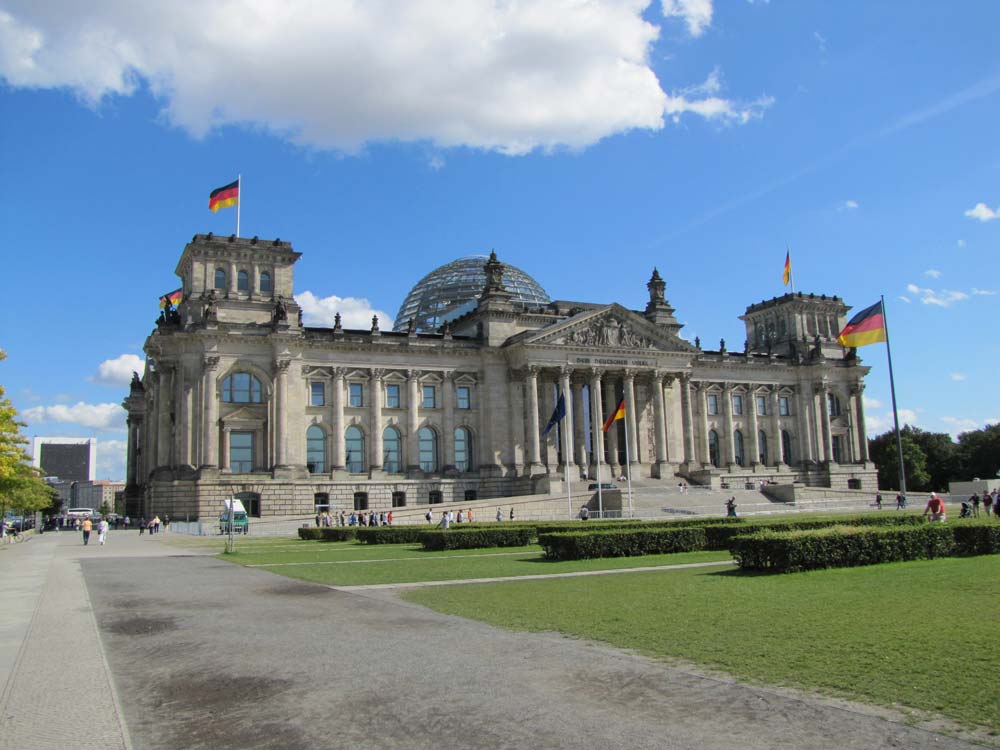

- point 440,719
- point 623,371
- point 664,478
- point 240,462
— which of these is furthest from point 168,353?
point 440,719

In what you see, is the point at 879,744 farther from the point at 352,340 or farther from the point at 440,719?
the point at 352,340

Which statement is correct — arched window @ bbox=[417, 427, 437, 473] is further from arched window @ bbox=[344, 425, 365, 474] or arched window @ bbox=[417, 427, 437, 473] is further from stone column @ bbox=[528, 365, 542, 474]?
stone column @ bbox=[528, 365, 542, 474]

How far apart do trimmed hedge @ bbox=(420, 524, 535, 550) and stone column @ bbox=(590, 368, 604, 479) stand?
40312 millimetres

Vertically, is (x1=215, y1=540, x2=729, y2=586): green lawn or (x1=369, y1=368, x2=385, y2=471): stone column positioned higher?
(x1=369, y1=368, x2=385, y2=471): stone column

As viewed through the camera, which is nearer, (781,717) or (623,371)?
(781,717)

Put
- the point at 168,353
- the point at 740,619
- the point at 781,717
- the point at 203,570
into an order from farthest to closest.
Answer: the point at 168,353, the point at 203,570, the point at 740,619, the point at 781,717

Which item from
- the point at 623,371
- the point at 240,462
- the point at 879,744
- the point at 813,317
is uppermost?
the point at 813,317

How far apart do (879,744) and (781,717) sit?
4.03 feet

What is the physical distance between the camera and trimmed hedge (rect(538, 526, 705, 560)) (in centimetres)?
3095

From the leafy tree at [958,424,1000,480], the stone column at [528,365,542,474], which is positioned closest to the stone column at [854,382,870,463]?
the leafy tree at [958,424,1000,480]

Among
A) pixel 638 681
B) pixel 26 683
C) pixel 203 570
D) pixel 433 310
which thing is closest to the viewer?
pixel 638 681

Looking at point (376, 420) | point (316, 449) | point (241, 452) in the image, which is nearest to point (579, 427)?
point (376, 420)

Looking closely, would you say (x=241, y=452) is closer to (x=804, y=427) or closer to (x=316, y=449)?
(x=316, y=449)

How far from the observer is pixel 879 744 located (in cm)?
875
